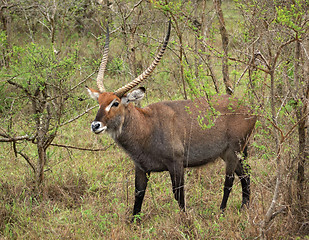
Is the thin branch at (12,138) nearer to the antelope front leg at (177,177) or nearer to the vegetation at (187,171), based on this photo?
the vegetation at (187,171)

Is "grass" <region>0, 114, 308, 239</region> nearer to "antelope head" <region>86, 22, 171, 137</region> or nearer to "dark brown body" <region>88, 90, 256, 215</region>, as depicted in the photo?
"dark brown body" <region>88, 90, 256, 215</region>

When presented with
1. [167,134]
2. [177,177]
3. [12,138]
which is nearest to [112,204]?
[177,177]

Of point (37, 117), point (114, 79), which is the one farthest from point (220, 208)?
point (114, 79)

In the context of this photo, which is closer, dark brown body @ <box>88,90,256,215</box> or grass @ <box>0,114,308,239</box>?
grass @ <box>0,114,308,239</box>

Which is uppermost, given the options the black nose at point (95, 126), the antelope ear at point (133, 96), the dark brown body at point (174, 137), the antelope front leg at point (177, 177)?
the antelope ear at point (133, 96)

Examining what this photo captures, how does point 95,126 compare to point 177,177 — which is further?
point 177,177

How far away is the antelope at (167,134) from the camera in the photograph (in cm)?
482

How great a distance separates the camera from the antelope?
15.8ft

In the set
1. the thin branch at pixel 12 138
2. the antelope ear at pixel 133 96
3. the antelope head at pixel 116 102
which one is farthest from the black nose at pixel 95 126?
the thin branch at pixel 12 138

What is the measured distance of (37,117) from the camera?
5473 millimetres

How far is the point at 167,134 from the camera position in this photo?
4.98 m

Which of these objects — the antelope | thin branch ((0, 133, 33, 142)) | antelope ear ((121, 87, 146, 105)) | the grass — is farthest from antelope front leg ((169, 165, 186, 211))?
thin branch ((0, 133, 33, 142))

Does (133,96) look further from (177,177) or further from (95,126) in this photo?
(177,177)

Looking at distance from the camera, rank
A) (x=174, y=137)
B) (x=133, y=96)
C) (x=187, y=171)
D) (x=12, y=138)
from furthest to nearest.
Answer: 1. (x=187, y=171)
2. (x=12, y=138)
3. (x=174, y=137)
4. (x=133, y=96)
